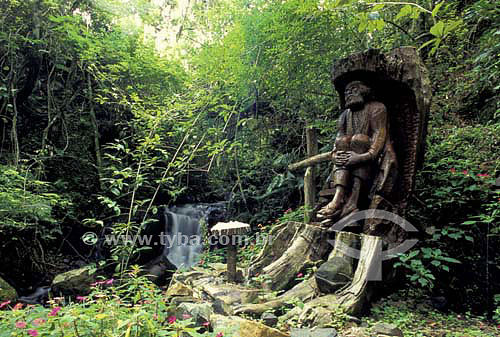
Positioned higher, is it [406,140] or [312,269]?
[406,140]

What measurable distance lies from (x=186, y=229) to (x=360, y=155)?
5.79 m

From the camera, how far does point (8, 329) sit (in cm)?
174

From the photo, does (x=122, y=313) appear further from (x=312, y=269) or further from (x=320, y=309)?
(x=312, y=269)

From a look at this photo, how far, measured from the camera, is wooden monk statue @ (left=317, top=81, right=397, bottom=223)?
Result: 3.33 metres

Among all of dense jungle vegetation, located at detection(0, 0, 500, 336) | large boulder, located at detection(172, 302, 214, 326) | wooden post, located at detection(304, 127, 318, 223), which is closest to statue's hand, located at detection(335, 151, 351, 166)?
dense jungle vegetation, located at detection(0, 0, 500, 336)

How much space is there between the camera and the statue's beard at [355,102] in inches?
138

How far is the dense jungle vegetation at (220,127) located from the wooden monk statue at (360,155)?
0.76m

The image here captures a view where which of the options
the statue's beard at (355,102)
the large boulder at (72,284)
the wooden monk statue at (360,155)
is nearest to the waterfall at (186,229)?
the large boulder at (72,284)

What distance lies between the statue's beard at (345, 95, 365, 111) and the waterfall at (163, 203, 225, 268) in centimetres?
515

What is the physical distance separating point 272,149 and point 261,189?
3.47 ft

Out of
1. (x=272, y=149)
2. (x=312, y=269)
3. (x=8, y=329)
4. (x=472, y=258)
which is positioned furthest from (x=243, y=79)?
(x=8, y=329)

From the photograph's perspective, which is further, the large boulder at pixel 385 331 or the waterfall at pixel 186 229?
the waterfall at pixel 186 229
